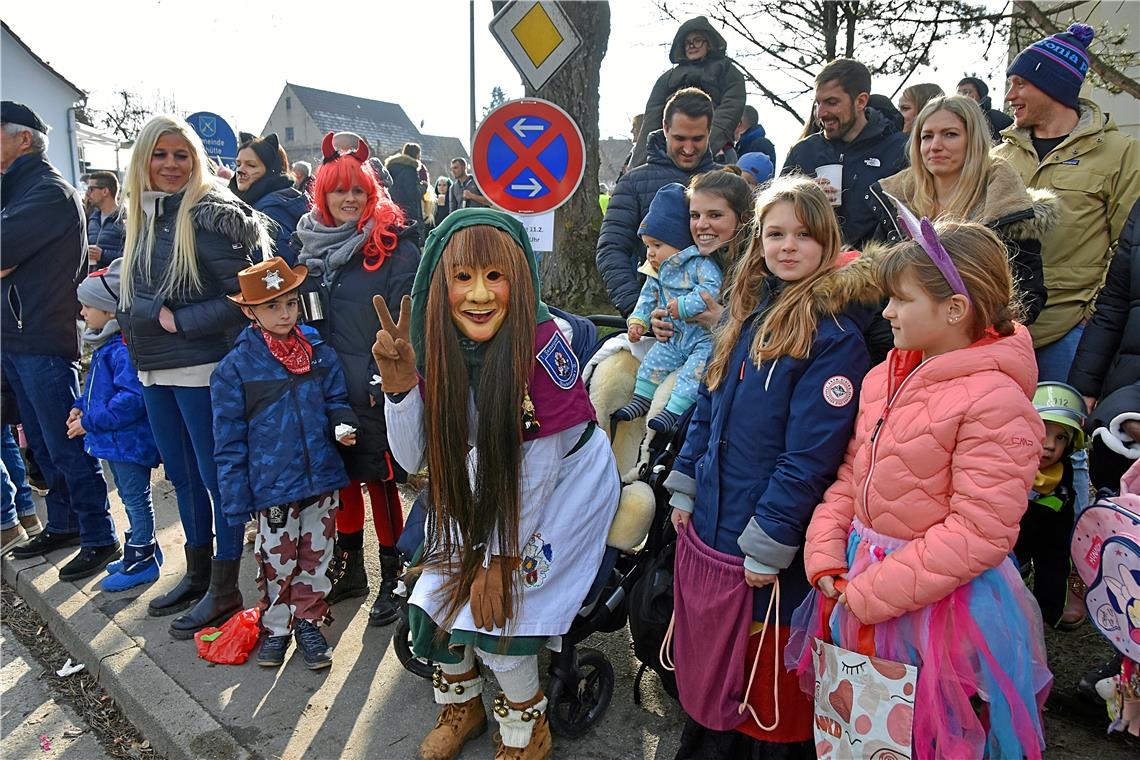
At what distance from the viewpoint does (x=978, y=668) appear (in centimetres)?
202

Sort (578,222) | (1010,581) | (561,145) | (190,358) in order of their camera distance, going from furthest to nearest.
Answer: (578,222), (561,145), (190,358), (1010,581)

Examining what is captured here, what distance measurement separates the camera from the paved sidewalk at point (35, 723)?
3285 millimetres

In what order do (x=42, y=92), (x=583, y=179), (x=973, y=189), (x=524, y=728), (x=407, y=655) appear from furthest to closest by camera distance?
(x=42, y=92) < (x=583, y=179) < (x=407, y=655) < (x=973, y=189) < (x=524, y=728)

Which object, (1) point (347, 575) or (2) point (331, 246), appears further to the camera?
(1) point (347, 575)

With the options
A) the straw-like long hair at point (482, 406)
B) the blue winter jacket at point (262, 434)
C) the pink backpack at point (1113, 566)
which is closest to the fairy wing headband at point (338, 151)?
the blue winter jacket at point (262, 434)

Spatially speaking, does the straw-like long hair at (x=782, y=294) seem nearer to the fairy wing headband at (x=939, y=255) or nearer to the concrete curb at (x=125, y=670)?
the fairy wing headband at (x=939, y=255)

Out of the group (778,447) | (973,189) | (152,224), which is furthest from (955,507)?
(152,224)

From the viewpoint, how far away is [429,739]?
288 cm

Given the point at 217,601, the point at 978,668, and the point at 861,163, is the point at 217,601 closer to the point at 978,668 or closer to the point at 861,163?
the point at 978,668

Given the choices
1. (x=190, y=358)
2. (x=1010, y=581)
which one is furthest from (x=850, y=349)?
(x=190, y=358)

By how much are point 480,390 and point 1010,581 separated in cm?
159

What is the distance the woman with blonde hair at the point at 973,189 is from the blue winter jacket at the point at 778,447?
801mm

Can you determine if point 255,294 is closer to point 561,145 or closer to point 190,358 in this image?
point 190,358

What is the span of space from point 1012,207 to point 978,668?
1.68 metres
